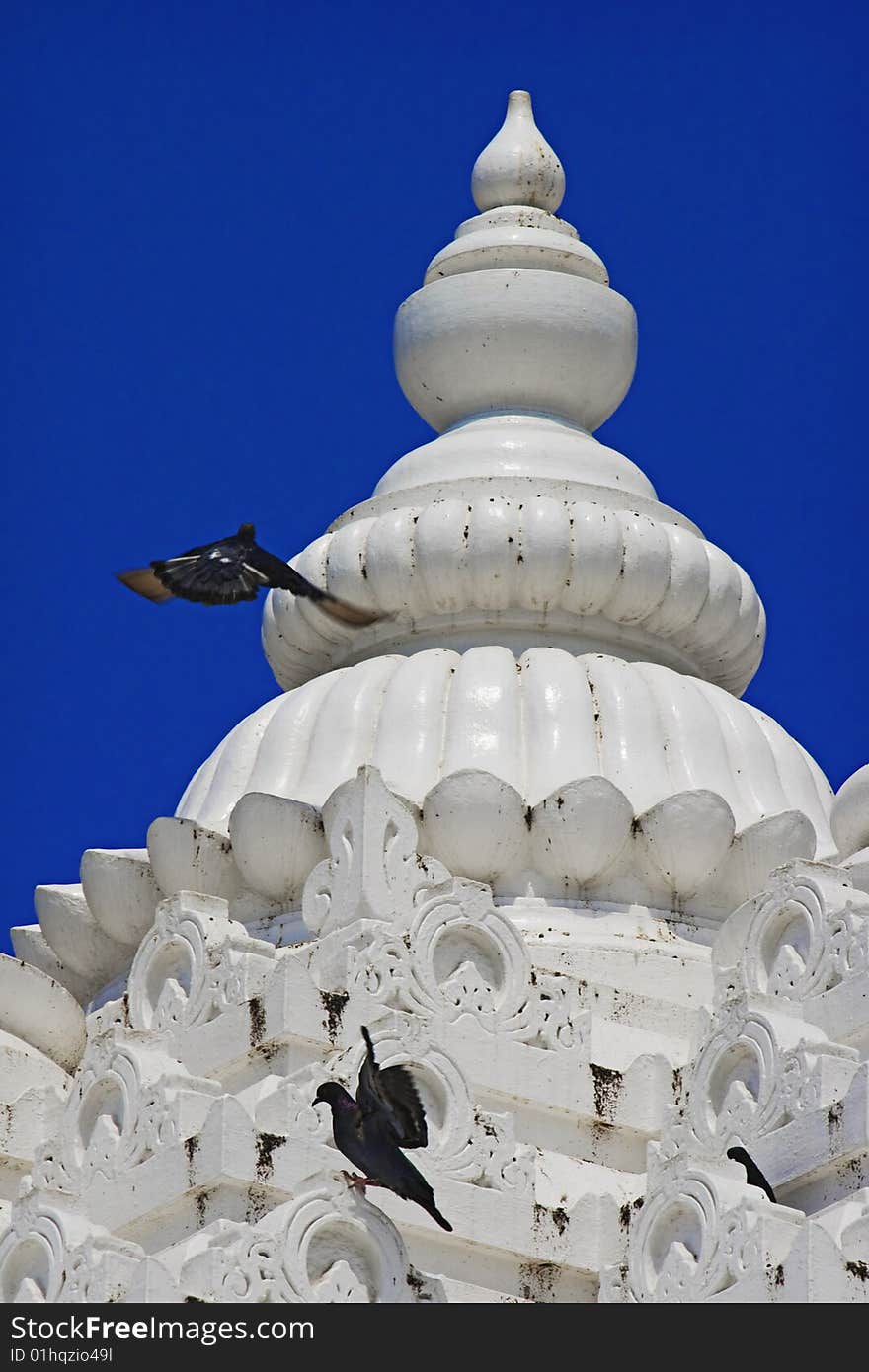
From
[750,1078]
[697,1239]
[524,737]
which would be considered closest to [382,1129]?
[697,1239]

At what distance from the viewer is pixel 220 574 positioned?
88.4ft

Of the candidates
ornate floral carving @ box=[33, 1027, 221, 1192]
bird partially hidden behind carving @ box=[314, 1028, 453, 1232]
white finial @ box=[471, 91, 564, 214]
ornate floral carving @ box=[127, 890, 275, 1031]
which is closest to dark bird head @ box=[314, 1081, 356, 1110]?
bird partially hidden behind carving @ box=[314, 1028, 453, 1232]

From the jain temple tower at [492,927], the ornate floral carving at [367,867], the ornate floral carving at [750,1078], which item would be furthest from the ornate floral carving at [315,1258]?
the ornate floral carving at [367,867]

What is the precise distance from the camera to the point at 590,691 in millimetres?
29922

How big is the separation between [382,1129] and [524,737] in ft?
23.6

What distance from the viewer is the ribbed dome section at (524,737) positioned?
96.1 feet

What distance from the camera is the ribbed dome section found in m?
29.3

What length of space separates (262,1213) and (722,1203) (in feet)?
10.2

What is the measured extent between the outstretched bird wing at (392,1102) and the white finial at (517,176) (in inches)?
491

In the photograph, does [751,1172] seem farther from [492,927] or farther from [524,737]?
[524,737]

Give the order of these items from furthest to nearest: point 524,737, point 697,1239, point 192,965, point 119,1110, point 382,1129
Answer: point 524,737, point 192,965, point 119,1110, point 697,1239, point 382,1129

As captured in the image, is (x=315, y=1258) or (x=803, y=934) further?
(x=803, y=934)

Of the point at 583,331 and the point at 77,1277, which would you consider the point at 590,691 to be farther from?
the point at 77,1277

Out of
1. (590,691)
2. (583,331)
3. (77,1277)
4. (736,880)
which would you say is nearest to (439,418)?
(583,331)
